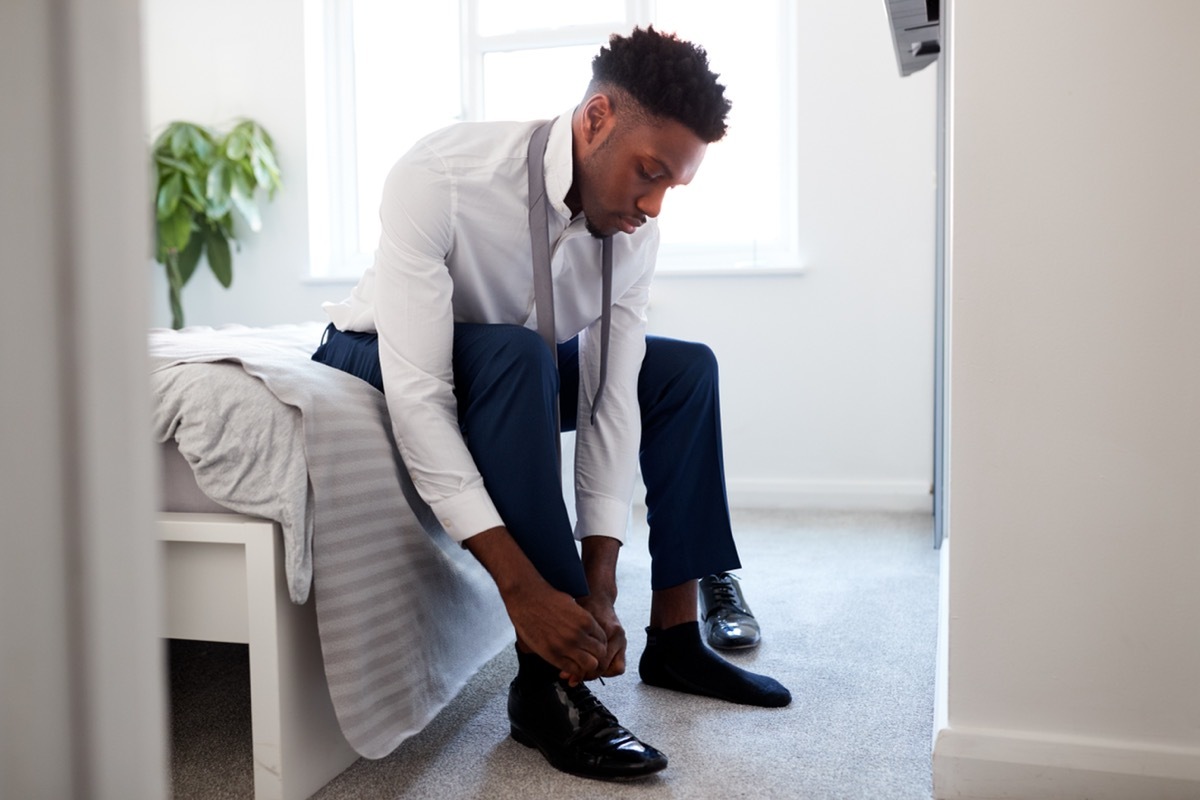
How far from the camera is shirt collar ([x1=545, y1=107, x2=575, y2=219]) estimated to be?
48.8 inches

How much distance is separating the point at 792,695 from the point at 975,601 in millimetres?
403

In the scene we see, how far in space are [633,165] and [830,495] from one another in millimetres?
1905

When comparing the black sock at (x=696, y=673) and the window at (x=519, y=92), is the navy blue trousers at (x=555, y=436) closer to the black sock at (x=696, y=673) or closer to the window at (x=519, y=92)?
the black sock at (x=696, y=673)

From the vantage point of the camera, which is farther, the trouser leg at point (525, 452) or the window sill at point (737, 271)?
→ the window sill at point (737, 271)

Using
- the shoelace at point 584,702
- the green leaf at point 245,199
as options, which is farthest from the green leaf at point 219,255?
the shoelace at point 584,702

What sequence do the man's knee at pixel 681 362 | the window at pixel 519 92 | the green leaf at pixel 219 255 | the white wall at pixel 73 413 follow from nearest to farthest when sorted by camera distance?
the white wall at pixel 73 413 < the man's knee at pixel 681 362 < the window at pixel 519 92 < the green leaf at pixel 219 255

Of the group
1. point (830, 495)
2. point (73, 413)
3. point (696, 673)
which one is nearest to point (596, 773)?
Answer: point (696, 673)

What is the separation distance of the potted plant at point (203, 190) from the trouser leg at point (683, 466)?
216 cm

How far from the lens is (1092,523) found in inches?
37.9

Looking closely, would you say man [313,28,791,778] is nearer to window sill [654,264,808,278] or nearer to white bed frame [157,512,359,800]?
white bed frame [157,512,359,800]

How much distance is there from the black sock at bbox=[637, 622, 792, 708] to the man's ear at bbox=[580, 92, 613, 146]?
0.62m

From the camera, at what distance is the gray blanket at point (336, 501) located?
99 cm

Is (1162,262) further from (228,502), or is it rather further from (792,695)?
(228,502)

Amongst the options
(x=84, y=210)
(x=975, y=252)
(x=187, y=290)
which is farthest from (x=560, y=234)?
(x=187, y=290)
